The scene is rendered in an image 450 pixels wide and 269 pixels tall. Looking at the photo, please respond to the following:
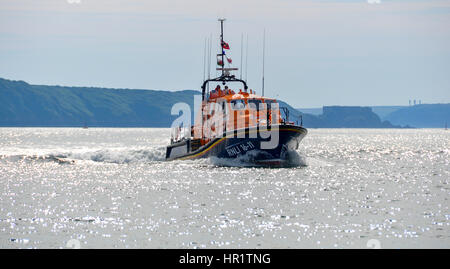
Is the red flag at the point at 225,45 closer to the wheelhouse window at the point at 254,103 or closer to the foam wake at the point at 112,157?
the wheelhouse window at the point at 254,103

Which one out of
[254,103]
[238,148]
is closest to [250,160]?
[238,148]

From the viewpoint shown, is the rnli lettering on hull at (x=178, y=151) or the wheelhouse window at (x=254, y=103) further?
the rnli lettering on hull at (x=178, y=151)

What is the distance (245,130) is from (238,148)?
173cm

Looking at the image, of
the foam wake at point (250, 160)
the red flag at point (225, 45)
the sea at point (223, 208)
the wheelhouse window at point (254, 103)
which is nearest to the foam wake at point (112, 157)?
the sea at point (223, 208)

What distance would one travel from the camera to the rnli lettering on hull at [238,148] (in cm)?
3633

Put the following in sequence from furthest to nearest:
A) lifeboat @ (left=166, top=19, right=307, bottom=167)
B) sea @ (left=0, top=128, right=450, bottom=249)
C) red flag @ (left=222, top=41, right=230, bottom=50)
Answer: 1. red flag @ (left=222, top=41, right=230, bottom=50)
2. lifeboat @ (left=166, top=19, right=307, bottom=167)
3. sea @ (left=0, top=128, right=450, bottom=249)

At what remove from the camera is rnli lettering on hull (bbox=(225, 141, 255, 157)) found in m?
36.3

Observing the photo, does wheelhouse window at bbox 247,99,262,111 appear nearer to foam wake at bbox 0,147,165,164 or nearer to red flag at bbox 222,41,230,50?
red flag at bbox 222,41,230,50

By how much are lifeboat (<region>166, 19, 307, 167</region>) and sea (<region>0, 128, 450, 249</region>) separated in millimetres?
817

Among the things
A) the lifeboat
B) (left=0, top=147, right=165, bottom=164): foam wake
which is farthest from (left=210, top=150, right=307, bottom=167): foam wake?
(left=0, top=147, right=165, bottom=164): foam wake

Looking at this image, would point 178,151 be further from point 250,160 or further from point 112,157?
point 112,157

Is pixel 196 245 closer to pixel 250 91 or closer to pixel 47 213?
pixel 47 213

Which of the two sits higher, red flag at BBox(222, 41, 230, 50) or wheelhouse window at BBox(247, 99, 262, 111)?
red flag at BBox(222, 41, 230, 50)

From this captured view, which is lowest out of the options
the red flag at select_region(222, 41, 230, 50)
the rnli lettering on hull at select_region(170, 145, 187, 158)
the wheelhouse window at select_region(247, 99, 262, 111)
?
the rnli lettering on hull at select_region(170, 145, 187, 158)
